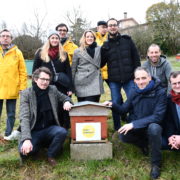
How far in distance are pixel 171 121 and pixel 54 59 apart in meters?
2.24

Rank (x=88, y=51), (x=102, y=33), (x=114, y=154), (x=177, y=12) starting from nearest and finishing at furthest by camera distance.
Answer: (x=114, y=154)
(x=88, y=51)
(x=102, y=33)
(x=177, y=12)

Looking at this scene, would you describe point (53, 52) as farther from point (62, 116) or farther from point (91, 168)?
point (91, 168)

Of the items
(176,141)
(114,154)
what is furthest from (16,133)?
(176,141)

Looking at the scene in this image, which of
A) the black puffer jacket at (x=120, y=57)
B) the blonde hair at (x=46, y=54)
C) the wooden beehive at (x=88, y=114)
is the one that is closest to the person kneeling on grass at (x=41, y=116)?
the wooden beehive at (x=88, y=114)

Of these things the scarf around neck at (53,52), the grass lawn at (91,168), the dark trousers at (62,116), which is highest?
the scarf around neck at (53,52)

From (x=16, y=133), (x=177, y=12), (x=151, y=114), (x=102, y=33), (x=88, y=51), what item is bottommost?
(x=16, y=133)

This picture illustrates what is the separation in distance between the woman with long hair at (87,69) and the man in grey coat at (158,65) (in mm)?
921

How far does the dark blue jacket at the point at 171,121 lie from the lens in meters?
3.35

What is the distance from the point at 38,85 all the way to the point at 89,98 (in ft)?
3.56

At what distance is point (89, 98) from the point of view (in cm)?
436

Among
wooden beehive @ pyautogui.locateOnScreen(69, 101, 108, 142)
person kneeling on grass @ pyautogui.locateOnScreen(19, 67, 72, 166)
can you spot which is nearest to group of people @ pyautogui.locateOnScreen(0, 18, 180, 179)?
person kneeling on grass @ pyautogui.locateOnScreen(19, 67, 72, 166)

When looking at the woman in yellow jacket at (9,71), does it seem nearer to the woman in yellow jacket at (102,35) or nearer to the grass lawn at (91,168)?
the grass lawn at (91,168)

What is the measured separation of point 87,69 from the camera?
168 inches

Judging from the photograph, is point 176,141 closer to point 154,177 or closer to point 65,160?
point 154,177
